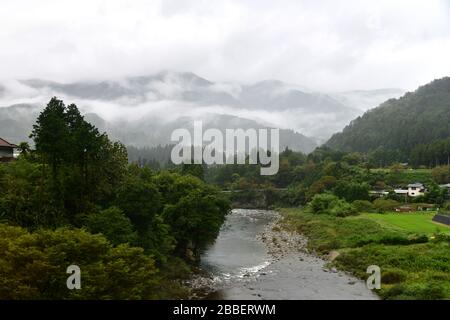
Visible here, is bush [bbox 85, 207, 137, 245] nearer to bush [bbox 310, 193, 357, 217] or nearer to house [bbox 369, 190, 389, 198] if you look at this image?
bush [bbox 310, 193, 357, 217]

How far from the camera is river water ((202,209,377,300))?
38844 millimetres

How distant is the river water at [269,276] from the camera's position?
38.8 meters

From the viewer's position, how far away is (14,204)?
34.3m

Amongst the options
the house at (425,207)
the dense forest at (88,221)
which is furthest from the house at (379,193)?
the dense forest at (88,221)

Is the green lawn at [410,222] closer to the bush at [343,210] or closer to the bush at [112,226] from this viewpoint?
the bush at [343,210]

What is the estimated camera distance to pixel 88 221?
33.9 meters

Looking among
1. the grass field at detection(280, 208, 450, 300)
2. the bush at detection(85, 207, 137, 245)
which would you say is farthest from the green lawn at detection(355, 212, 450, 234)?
the bush at detection(85, 207, 137, 245)

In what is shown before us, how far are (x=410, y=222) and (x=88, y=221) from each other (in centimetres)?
5110

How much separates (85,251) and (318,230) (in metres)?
51.8

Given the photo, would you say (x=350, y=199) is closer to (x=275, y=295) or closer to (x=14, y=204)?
(x=275, y=295)

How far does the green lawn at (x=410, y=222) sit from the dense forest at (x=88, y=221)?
2835 cm

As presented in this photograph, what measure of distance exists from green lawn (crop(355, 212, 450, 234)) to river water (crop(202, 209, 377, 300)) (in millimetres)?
15829

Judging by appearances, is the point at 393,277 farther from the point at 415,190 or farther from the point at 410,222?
the point at 415,190
